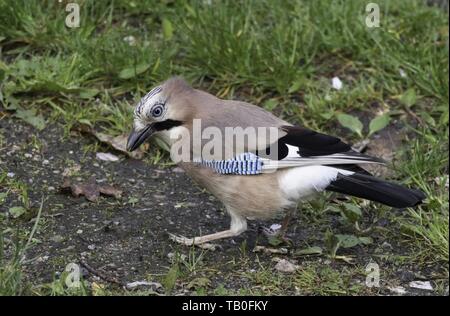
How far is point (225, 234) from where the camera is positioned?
5.19 metres

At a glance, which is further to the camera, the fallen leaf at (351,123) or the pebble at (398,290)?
the fallen leaf at (351,123)

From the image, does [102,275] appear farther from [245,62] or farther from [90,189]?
[245,62]

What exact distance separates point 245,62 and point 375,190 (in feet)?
Result: 6.24

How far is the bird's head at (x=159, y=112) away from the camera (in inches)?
201

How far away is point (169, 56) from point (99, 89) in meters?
0.56

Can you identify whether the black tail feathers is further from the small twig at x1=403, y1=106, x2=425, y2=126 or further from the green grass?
the small twig at x1=403, y1=106, x2=425, y2=126

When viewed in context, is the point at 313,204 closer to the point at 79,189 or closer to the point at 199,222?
the point at 199,222

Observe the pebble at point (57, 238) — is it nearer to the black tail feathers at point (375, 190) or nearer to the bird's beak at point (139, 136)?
the bird's beak at point (139, 136)

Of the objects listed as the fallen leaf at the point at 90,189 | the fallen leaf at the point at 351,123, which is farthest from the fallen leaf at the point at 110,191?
the fallen leaf at the point at 351,123

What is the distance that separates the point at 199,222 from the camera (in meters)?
5.47

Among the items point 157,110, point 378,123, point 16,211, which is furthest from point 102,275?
point 378,123

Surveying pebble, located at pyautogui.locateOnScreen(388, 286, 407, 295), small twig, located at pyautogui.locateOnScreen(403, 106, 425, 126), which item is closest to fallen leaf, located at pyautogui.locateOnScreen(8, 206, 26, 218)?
pebble, located at pyautogui.locateOnScreen(388, 286, 407, 295)

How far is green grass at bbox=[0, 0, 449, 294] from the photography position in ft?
20.3
